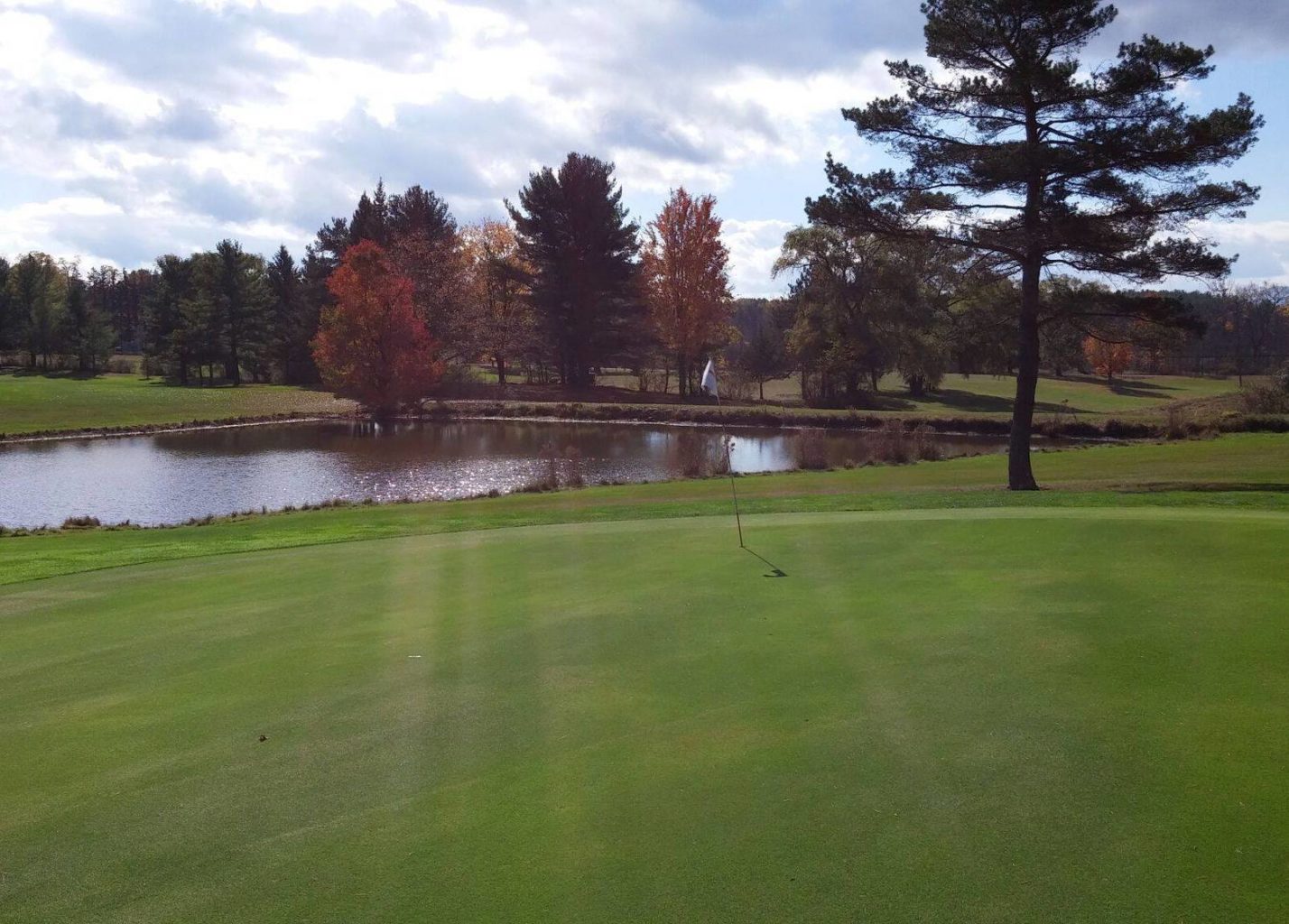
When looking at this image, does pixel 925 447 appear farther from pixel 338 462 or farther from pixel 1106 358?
pixel 1106 358

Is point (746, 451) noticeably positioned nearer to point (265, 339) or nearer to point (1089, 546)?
point (1089, 546)

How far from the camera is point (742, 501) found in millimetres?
20500

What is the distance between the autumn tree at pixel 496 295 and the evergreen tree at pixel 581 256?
2.22 meters

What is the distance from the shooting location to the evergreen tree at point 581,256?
7244cm

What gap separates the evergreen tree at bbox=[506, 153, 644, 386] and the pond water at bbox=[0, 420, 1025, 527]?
53.6 ft

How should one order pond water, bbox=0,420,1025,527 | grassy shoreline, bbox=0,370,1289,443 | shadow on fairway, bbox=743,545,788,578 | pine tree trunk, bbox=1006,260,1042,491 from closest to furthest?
shadow on fairway, bbox=743,545,788,578 → pine tree trunk, bbox=1006,260,1042,491 → pond water, bbox=0,420,1025,527 → grassy shoreline, bbox=0,370,1289,443

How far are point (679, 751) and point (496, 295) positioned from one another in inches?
3255

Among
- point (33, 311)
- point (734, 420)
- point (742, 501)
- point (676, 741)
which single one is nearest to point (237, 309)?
point (33, 311)

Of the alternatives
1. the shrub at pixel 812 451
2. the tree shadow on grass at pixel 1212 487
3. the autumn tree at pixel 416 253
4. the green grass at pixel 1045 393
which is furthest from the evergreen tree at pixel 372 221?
the tree shadow on grass at pixel 1212 487

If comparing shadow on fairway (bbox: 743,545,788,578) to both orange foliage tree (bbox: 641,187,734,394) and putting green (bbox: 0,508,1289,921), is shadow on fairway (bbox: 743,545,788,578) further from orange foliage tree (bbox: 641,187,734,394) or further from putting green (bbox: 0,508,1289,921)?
orange foliage tree (bbox: 641,187,734,394)

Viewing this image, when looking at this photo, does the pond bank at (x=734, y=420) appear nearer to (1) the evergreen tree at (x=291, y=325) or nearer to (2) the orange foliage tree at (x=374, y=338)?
(2) the orange foliage tree at (x=374, y=338)

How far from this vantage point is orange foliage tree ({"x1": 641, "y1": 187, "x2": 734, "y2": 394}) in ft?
240

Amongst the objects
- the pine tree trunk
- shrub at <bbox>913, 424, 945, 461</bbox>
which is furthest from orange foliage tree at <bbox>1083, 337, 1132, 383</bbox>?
the pine tree trunk

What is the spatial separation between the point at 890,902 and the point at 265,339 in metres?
91.6
